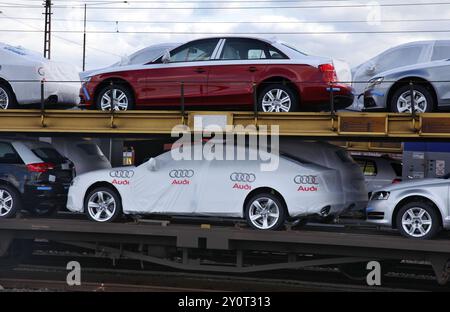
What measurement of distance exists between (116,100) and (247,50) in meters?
1.97

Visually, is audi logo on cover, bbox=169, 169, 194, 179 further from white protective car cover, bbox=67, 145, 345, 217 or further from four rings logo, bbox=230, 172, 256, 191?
four rings logo, bbox=230, 172, 256, 191

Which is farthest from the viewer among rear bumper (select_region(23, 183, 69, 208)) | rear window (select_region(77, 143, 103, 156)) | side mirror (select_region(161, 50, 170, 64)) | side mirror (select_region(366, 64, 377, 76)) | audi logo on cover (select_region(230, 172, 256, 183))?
side mirror (select_region(366, 64, 377, 76))

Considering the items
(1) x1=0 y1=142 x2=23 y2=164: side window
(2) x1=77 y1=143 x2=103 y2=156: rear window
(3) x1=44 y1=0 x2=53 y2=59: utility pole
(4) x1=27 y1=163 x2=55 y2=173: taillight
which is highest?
(3) x1=44 y1=0 x2=53 y2=59: utility pole

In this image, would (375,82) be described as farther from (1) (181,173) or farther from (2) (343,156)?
(1) (181,173)

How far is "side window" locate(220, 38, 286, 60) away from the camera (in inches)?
326

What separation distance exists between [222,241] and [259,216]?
2.07ft

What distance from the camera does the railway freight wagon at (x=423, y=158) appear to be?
43.1 feet

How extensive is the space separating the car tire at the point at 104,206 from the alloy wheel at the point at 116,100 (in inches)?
46.3

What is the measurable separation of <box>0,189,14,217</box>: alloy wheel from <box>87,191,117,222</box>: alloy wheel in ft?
3.55

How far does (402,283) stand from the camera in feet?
27.5

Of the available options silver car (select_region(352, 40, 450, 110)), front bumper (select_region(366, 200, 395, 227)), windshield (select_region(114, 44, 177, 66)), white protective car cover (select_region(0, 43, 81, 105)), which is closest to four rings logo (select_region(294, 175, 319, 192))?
front bumper (select_region(366, 200, 395, 227))

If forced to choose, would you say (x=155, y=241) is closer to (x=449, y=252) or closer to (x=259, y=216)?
(x=259, y=216)

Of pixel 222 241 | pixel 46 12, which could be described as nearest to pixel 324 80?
pixel 222 241

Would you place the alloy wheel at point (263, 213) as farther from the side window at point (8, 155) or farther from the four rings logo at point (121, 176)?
the side window at point (8, 155)
